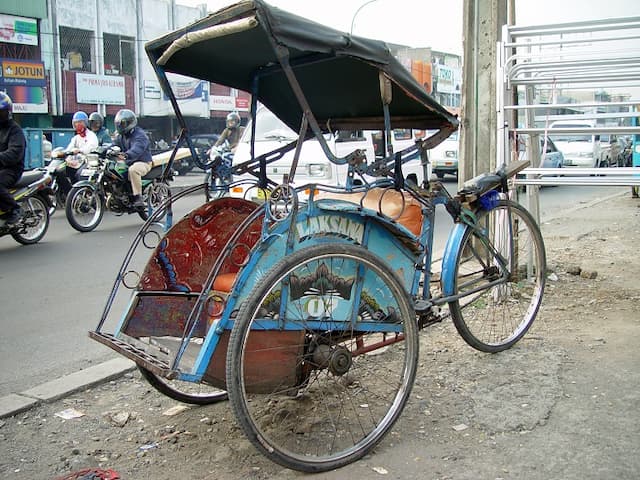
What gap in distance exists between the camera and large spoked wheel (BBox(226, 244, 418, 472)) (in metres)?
2.72

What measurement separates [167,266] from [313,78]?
1.29 metres

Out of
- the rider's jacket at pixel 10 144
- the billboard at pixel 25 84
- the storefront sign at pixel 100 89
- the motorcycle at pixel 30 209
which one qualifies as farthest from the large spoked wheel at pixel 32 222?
the storefront sign at pixel 100 89

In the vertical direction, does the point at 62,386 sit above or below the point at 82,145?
below

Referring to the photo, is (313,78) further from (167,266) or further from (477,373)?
(477,373)

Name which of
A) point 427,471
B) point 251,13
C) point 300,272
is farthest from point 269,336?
point 251,13

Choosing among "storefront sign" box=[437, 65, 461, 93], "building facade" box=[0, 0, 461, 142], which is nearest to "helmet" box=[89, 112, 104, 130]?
"building facade" box=[0, 0, 461, 142]

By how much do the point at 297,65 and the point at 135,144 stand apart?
8186 mm

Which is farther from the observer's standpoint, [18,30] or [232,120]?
[18,30]

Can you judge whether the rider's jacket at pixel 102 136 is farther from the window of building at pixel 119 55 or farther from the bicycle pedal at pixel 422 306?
the window of building at pixel 119 55

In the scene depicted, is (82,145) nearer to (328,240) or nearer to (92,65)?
(328,240)

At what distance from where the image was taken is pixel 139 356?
3051 millimetres

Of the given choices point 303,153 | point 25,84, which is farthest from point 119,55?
point 303,153

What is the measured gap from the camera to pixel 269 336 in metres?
2.96

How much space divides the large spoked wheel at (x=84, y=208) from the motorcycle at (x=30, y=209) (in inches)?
24.3
